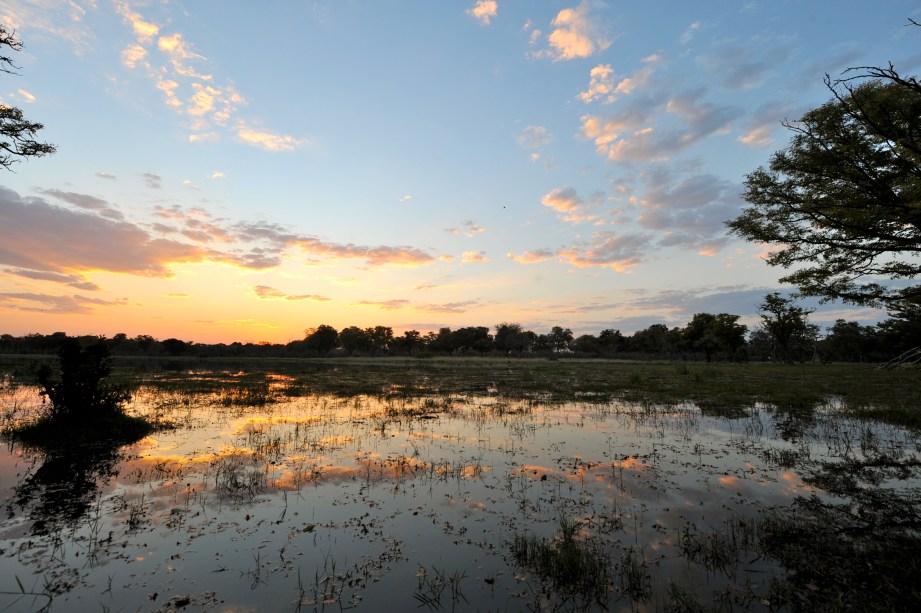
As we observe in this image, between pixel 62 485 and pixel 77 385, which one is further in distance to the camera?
pixel 77 385

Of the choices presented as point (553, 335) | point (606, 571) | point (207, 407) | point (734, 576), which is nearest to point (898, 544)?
point (734, 576)

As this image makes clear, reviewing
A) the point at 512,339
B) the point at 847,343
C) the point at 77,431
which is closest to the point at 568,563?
the point at 77,431

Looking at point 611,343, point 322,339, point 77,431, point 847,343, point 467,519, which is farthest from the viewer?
point 322,339

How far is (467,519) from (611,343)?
513 feet

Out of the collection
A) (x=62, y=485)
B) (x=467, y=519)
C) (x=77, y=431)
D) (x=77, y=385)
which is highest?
(x=77, y=385)

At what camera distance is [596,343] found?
161125 mm

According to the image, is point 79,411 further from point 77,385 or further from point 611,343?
point 611,343

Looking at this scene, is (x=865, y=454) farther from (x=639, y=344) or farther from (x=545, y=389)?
(x=639, y=344)

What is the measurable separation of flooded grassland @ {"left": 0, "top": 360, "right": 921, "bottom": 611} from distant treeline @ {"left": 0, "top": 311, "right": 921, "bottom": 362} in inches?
867

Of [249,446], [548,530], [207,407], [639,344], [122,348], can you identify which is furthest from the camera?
[639,344]

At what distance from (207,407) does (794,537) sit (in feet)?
77.9

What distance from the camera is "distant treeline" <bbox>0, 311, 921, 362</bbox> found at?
89.2 metres

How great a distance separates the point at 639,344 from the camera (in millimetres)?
144250

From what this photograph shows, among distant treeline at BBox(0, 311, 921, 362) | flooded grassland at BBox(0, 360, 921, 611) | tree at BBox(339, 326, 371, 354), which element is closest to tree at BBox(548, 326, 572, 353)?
distant treeline at BBox(0, 311, 921, 362)
